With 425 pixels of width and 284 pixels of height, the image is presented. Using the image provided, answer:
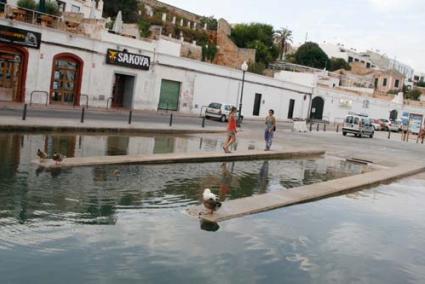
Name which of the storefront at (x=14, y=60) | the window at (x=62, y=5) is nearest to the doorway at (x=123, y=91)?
the storefront at (x=14, y=60)

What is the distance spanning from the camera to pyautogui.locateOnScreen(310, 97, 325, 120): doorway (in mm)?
64375

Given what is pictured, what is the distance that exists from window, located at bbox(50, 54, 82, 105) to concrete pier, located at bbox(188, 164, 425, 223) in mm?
23030

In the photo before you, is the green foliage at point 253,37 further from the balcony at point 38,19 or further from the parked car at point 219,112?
the balcony at point 38,19

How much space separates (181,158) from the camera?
55.4 ft

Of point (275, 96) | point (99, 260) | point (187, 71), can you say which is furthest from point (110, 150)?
point (275, 96)

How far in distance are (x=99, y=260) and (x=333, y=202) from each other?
7460 mm

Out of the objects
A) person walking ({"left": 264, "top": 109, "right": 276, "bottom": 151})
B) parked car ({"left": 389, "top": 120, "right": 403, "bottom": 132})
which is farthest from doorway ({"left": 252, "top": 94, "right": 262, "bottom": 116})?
person walking ({"left": 264, "top": 109, "right": 276, "bottom": 151})

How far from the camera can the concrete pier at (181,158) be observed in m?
13.7

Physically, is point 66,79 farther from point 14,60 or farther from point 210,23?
point 210,23

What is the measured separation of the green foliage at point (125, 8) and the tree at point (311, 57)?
4848 centimetres

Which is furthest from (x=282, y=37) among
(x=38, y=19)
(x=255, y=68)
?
(x=38, y=19)

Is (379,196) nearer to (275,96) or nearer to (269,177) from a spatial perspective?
(269,177)

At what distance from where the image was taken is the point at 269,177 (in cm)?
1628

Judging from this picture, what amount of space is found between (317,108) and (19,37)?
40761mm
